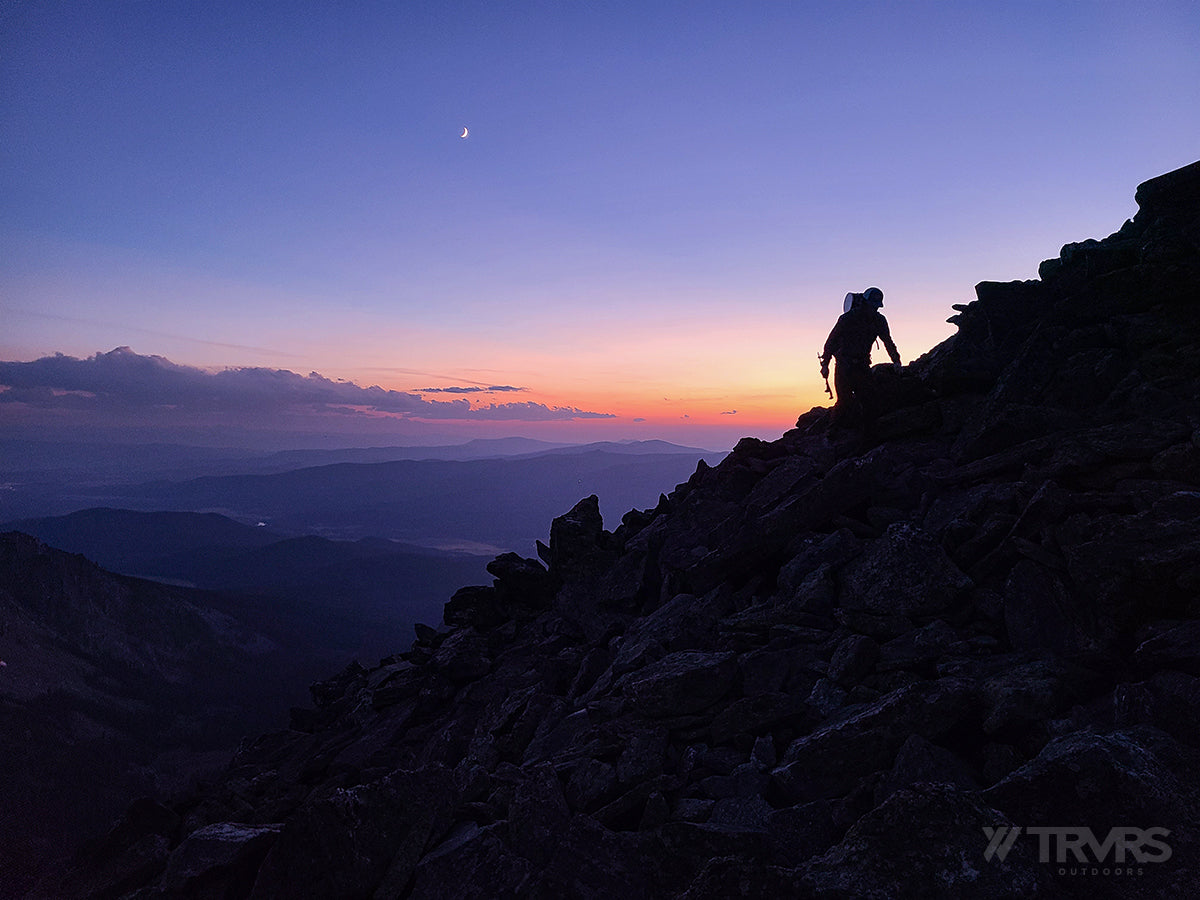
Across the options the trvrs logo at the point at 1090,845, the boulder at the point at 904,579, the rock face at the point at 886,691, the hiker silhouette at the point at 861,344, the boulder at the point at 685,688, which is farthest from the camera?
the hiker silhouette at the point at 861,344

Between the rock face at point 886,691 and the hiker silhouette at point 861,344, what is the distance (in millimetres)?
1002

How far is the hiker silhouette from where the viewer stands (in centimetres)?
2688

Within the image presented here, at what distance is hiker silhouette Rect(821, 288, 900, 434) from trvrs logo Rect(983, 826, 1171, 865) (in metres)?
19.4

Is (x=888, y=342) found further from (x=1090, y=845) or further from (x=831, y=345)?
(x=1090, y=845)

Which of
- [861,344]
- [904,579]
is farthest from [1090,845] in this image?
[861,344]

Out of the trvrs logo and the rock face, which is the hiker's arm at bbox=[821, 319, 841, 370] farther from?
the trvrs logo

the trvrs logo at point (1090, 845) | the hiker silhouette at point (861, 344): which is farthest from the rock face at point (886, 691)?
the hiker silhouette at point (861, 344)

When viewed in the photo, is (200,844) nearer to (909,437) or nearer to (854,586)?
(854,586)

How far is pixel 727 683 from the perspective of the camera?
16.2 m

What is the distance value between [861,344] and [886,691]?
56.5 feet

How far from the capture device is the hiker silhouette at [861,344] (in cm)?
2688

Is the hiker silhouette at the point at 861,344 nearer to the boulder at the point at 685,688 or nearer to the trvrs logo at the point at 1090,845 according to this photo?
the boulder at the point at 685,688

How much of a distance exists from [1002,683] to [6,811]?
886ft

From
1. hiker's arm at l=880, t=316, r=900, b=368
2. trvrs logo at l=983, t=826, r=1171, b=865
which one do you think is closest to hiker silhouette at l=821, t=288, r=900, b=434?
hiker's arm at l=880, t=316, r=900, b=368
